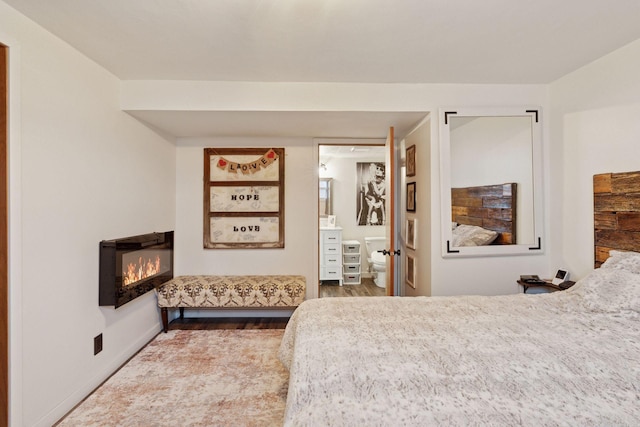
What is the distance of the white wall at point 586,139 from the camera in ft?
6.86

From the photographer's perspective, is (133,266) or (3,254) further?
(133,266)

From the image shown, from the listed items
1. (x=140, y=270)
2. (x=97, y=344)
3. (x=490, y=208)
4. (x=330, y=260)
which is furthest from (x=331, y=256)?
(x=97, y=344)

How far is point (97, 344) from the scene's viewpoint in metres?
2.31

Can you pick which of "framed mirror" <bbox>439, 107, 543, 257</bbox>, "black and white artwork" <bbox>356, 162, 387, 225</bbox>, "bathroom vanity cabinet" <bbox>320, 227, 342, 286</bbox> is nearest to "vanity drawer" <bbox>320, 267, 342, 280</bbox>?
"bathroom vanity cabinet" <bbox>320, 227, 342, 286</bbox>

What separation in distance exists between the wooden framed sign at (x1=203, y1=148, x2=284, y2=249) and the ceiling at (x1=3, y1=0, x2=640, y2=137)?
1167 millimetres

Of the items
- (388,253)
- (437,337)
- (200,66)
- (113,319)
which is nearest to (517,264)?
(388,253)

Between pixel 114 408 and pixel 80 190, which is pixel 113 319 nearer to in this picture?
pixel 114 408

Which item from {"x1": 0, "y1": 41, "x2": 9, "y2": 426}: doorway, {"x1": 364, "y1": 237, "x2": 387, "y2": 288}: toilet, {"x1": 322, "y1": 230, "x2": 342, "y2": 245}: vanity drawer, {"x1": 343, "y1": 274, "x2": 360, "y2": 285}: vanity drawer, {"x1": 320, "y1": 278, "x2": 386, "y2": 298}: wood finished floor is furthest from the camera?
{"x1": 343, "y1": 274, "x2": 360, "y2": 285}: vanity drawer

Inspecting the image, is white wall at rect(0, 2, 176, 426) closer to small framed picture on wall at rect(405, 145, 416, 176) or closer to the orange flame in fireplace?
the orange flame in fireplace

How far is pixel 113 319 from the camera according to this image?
252 centimetres

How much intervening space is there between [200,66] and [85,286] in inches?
71.5

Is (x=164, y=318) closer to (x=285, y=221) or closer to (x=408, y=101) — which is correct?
(x=285, y=221)

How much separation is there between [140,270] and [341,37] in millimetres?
2548

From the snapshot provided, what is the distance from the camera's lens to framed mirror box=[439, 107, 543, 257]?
270 centimetres
